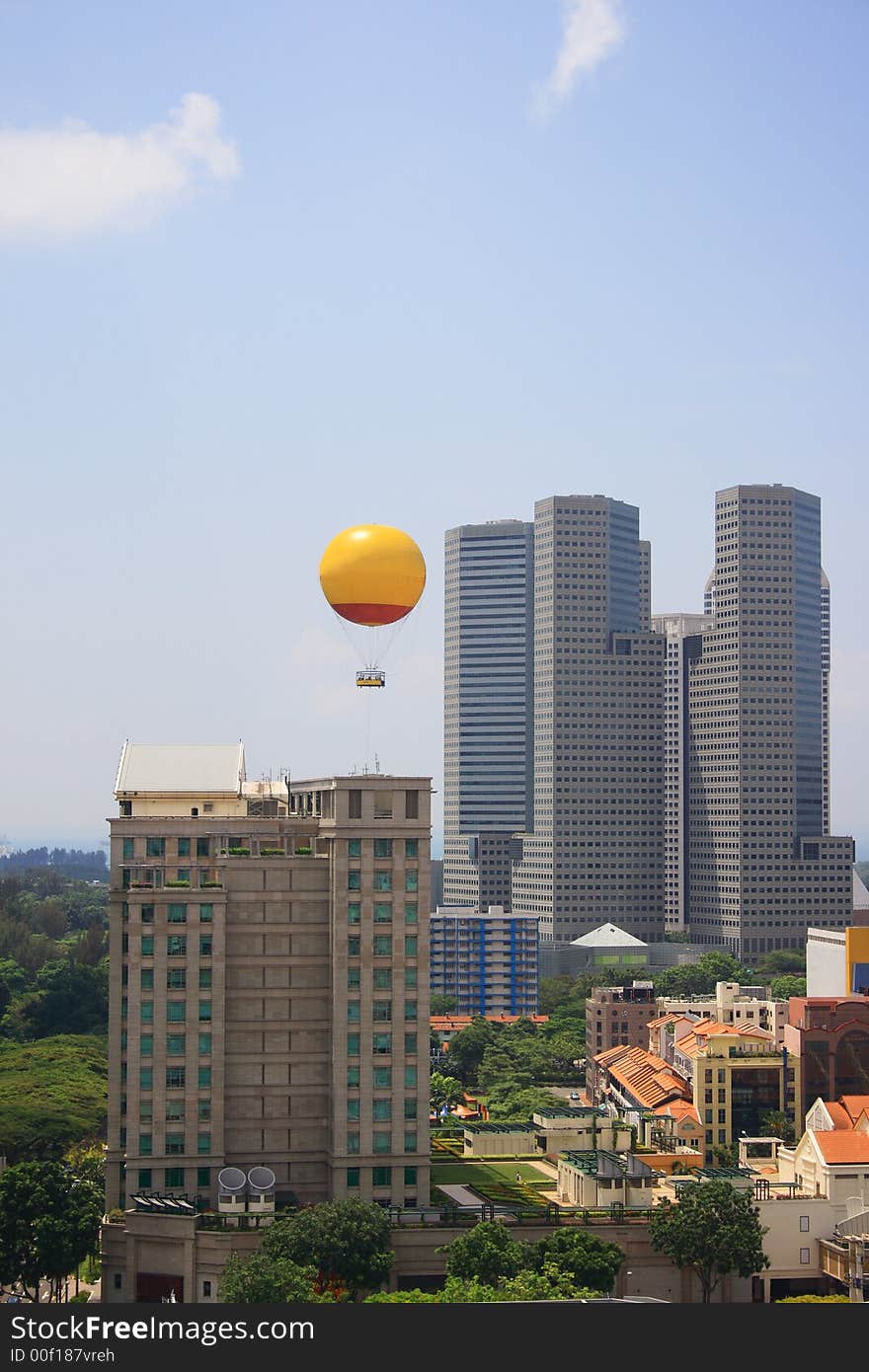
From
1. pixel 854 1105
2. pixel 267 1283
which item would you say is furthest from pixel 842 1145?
pixel 267 1283

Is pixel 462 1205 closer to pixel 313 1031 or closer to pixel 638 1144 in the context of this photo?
pixel 313 1031

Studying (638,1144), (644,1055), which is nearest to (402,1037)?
(638,1144)

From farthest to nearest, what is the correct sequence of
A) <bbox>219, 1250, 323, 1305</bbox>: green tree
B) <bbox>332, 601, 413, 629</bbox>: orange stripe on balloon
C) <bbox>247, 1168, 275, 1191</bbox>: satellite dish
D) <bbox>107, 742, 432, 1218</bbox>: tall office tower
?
<bbox>332, 601, 413, 629</bbox>: orange stripe on balloon → <bbox>107, 742, 432, 1218</bbox>: tall office tower → <bbox>247, 1168, 275, 1191</bbox>: satellite dish → <bbox>219, 1250, 323, 1305</bbox>: green tree

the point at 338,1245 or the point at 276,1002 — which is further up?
the point at 276,1002

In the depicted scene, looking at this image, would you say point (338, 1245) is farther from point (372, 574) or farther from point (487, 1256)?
point (372, 574)

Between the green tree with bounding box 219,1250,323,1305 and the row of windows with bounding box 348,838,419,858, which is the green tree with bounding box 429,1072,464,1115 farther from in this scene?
the green tree with bounding box 219,1250,323,1305

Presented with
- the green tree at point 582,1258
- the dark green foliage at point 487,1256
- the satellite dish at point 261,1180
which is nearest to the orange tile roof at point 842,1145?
the green tree at point 582,1258

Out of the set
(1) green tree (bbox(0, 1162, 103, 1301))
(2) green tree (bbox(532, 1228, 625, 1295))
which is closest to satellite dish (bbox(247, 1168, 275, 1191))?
(1) green tree (bbox(0, 1162, 103, 1301))
